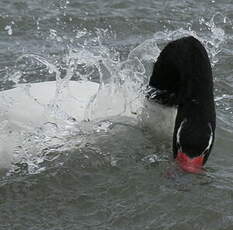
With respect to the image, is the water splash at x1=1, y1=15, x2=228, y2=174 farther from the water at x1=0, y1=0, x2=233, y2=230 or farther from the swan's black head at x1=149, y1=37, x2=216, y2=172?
the swan's black head at x1=149, y1=37, x2=216, y2=172

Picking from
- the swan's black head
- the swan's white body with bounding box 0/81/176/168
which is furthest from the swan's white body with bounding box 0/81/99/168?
the swan's black head

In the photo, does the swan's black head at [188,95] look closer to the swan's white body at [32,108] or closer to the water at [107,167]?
the water at [107,167]

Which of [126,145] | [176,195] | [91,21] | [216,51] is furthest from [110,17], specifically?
[176,195]

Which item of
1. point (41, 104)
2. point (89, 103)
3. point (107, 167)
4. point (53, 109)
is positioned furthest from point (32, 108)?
point (107, 167)

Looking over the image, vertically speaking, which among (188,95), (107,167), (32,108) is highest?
(188,95)

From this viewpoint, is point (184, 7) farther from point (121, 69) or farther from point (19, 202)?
point (19, 202)

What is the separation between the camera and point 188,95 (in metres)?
5.97

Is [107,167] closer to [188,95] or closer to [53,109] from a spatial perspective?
[53,109]

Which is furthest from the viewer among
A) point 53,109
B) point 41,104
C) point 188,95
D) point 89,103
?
point 89,103

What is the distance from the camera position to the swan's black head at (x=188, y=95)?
5.51 metres

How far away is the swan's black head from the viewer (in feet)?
18.1

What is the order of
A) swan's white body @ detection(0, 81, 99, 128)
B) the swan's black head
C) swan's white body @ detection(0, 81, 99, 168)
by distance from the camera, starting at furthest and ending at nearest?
swan's white body @ detection(0, 81, 99, 128) < swan's white body @ detection(0, 81, 99, 168) < the swan's black head

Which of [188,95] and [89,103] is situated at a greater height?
[188,95]

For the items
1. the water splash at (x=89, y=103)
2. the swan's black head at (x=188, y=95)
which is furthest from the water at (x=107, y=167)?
the swan's black head at (x=188, y=95)
